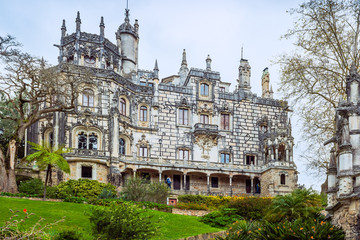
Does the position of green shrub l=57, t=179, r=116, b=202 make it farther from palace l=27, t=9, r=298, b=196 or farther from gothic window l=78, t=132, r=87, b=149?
gothic window l=78, t=132, r=87, b=149

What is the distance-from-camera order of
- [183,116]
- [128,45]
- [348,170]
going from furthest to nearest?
1. [128,45]
2. [183,116]
3. [348,170]

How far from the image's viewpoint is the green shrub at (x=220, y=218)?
2534cm

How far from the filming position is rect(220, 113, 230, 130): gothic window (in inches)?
1786

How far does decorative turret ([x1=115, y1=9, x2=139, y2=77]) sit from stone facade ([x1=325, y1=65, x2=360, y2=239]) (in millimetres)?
32689

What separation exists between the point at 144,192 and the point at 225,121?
1763 cm

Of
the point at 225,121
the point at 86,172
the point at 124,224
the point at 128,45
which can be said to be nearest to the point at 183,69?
the point at 128,45

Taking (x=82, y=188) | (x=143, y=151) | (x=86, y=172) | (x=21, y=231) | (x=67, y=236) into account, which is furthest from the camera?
(x=143, y=151)

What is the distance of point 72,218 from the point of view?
22.2 metres

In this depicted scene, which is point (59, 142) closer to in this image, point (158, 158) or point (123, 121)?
point (123, 121)

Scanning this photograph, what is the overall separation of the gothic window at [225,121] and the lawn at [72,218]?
20.0 m

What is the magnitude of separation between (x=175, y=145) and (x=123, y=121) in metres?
6.06

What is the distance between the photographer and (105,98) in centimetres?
4009

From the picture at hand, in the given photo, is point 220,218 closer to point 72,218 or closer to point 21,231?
point 72,218

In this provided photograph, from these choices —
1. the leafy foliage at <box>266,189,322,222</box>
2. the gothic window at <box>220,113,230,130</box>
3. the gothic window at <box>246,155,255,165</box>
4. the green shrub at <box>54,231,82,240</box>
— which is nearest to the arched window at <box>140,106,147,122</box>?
the gothic window at <box>220,113,230,130</box>
